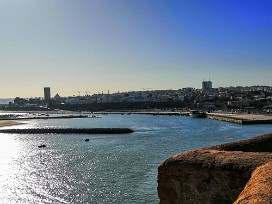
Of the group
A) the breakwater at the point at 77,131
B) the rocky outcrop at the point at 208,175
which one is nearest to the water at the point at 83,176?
the rocky outcrop at the point at 208,175

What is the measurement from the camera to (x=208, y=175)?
7742 mm

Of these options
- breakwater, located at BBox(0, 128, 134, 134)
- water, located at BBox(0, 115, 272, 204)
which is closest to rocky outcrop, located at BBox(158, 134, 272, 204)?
water, located at BBox(0, 115, 272, 204)

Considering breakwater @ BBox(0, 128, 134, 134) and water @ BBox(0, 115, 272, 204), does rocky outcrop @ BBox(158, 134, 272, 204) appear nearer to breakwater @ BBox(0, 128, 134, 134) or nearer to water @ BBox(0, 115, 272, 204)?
water @ BBox(0, 115, 272, 204)

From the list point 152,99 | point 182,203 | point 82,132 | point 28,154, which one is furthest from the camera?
point 152,99

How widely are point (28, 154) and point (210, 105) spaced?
102728mm

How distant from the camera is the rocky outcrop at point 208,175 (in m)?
7.20

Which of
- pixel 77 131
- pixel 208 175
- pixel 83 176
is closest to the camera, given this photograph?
pixel 208 175

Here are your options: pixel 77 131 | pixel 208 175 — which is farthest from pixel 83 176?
pixel 77 131

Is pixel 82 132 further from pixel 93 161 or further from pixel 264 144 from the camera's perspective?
pixel 264 144

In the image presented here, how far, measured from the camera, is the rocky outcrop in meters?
7.20

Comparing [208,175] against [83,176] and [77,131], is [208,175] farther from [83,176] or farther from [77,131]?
[77,131]

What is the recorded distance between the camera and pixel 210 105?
441ft

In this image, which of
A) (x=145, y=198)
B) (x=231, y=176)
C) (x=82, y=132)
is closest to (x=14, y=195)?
(x=145, y=198)

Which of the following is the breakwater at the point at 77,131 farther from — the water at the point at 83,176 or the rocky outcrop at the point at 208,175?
the rocky outcrop at the point at 208,175
